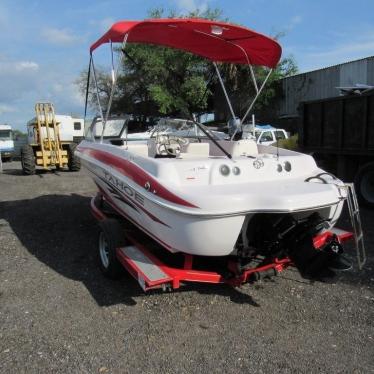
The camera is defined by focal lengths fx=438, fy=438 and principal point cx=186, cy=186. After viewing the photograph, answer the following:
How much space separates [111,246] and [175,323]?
112cm

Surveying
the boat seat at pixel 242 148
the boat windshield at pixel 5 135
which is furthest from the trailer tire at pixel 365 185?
the boat windshield at pixel 5 135

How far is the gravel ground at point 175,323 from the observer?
10.1 feet

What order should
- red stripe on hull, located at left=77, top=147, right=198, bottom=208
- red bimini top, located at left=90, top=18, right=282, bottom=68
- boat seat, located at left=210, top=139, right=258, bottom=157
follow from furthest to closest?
1. boat seat, located at left=210, top=139, right=258, bottom=157
2. red bimini top, located at left=90, top=18, right=282, bottom=68
3. red stripe on hull, located at left=77, top=147, right=198, bottom=208

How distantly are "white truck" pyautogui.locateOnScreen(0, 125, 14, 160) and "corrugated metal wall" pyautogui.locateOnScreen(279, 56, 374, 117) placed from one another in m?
14.7

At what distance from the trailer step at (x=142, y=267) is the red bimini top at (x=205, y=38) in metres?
2.14

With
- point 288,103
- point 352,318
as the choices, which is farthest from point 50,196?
point 288,103

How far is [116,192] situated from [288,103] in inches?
800

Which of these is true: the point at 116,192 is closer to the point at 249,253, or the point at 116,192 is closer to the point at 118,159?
the point at 118,159

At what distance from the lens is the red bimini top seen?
4.48 m

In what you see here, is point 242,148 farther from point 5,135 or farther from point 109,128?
point 5,135

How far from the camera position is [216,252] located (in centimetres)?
359

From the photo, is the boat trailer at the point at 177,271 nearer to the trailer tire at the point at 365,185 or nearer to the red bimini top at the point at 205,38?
the red bimini top at the point at 205,38

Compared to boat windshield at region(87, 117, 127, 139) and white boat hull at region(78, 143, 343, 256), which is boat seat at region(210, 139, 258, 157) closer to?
white boat hull at region(78, 143, 343, 256)

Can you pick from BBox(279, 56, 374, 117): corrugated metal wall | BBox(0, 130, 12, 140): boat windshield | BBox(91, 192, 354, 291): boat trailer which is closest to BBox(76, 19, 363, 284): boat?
BBox(91, 192, 354, 291): boat trailer
